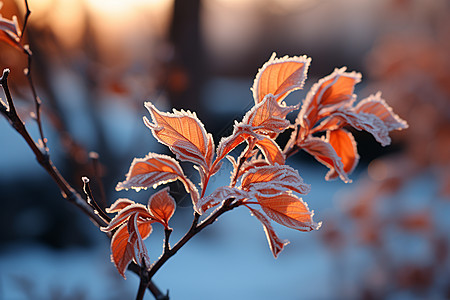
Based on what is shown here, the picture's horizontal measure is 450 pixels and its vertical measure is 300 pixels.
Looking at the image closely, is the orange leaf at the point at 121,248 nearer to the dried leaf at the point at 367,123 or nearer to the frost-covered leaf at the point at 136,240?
the frost-covered leaf at the point at 136,240

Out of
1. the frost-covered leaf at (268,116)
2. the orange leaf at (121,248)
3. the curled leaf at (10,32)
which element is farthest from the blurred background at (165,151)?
the frost-covered leaf at (268,116)

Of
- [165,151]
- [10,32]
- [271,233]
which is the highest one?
[165,151]

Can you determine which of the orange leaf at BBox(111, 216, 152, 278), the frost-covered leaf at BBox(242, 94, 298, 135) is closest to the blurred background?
the orange leaf at BBox(111, 216, 152, 278)

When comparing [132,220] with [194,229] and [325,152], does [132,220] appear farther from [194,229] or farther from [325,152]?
[325,152]

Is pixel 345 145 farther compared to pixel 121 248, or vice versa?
pixel 345 145

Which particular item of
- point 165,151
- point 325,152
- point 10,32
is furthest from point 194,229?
point 165,151
